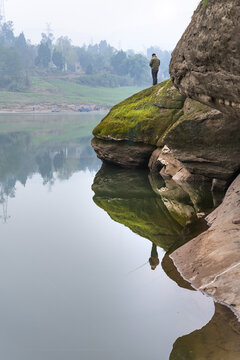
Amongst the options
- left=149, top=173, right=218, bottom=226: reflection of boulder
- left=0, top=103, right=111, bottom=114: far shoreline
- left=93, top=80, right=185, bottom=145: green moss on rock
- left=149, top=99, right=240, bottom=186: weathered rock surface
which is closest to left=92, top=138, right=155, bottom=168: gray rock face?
left=93, top=80, right=185, bottom=145: green moss on rock

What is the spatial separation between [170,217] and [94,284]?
16.7 ft

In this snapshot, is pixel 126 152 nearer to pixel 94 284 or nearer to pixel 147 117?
pixel 147 117

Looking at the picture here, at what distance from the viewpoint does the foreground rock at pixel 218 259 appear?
702 cm

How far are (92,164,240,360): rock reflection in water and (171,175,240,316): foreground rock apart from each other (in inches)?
8.3

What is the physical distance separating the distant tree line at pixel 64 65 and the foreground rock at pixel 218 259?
105 meters

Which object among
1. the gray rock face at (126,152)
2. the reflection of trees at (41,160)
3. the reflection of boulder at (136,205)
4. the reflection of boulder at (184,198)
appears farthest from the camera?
the reflection of trees at (41,160)

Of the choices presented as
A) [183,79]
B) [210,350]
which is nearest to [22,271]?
[210,350]

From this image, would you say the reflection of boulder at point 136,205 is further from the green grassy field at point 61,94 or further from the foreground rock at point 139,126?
the green grassy field at point 61,94

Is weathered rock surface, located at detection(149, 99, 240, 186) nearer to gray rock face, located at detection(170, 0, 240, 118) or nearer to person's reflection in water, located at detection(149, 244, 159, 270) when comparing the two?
gray rock face, located at detection(170, 0, 240, 118)

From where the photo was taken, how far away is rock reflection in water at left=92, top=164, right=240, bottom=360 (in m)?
5.88

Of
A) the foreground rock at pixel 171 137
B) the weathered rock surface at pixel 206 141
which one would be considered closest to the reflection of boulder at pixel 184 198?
the foreground rock at pixel 171 137

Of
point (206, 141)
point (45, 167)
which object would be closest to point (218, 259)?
point (206, 141)

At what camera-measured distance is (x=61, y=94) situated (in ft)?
361

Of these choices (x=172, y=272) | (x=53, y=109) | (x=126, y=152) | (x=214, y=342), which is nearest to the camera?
(x=214, y=342)
